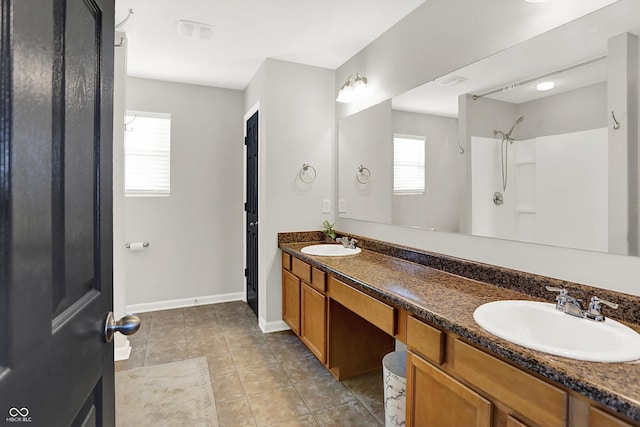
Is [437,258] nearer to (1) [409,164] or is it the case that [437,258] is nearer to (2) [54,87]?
(1) [409,164]

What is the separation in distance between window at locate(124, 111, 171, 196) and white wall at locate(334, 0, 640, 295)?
6.88 feet

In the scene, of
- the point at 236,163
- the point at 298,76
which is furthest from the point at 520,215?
the point at 236,163

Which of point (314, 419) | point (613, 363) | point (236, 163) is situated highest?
point (236, 163)

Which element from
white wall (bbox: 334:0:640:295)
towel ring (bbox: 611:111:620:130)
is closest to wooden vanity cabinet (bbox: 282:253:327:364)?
white wall (bbox: 334:0:640:295)

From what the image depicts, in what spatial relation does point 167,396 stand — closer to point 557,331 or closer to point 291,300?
point 291,300

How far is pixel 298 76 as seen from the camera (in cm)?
320

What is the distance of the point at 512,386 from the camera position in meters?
1.05

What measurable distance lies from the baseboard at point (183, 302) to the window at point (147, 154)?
1194 mm

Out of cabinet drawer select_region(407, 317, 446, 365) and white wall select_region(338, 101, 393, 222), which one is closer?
cabinet drawer select_region(407, 317, 446, 365)

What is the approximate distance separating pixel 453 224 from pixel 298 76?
78.8 inches

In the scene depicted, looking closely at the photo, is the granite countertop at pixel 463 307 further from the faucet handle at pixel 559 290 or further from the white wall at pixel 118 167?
the white wall at pixel 118 167

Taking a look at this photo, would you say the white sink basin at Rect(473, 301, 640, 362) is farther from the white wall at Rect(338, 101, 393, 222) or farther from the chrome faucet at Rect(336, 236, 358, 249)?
the chrome faucet at Rect(336, 236, 358, 249)

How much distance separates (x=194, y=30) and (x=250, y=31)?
15.9 inches

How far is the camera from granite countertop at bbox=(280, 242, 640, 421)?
84 centimetres
